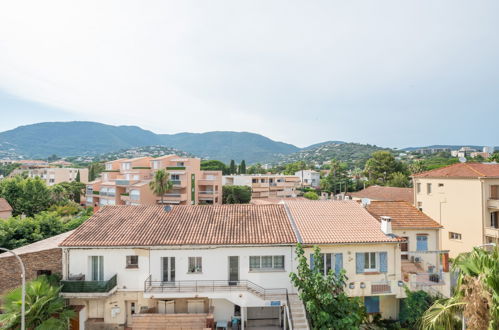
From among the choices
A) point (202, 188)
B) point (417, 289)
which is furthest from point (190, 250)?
point (202, 188)

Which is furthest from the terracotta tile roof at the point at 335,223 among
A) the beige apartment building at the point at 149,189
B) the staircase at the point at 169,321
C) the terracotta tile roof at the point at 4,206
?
the beige apartment building at the point at 149,189

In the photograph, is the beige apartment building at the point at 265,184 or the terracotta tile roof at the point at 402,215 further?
the beige apartment building at the point at 265,184

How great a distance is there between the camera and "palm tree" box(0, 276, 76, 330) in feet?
51.0

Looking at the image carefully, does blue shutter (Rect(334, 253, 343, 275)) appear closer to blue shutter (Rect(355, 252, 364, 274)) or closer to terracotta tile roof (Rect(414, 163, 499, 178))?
blue shutter (Rect(355, 252, 364, 274))

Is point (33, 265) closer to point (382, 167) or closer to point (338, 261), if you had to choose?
point (338, 261)

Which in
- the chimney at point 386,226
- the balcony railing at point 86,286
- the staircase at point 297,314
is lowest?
the staircase at point 297,314

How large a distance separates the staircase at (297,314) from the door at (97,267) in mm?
11533

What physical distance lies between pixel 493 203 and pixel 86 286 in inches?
1360

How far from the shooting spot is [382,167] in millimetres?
86688

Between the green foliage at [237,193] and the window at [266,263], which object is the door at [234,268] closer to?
the window at [266,263]

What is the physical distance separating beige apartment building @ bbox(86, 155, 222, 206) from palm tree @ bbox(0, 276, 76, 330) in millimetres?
47455

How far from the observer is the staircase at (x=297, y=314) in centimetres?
1616

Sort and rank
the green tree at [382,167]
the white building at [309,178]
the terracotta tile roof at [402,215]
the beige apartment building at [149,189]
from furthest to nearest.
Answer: the white building at [309,178] < the green tree at [382,167] < the beige apartment building at [149,189] < the terracotta tile roof at [402,215]

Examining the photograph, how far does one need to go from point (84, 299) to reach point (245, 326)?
9.89 meters
